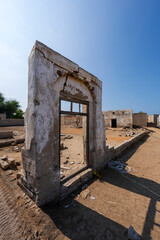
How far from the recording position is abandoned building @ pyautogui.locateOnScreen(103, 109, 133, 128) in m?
16.4

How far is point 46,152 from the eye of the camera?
230 cm

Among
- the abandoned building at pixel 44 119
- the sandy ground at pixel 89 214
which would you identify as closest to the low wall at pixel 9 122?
the sandy ground at pixel 89 214

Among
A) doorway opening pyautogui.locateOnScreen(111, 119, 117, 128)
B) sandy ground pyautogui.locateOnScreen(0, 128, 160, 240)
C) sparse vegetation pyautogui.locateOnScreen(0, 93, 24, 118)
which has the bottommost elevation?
sandy ground pyautogui.locateOnScreen(0, 128, 160, 240)

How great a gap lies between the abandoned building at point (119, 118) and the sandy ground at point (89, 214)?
14.4m

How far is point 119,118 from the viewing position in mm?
17359

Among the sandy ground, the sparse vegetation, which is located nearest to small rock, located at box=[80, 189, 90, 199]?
the sandy ground

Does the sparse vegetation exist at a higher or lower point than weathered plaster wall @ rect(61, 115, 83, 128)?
higher

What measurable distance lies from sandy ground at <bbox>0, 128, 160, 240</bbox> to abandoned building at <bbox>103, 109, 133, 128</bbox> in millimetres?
14402

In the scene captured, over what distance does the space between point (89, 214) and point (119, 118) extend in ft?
55.1

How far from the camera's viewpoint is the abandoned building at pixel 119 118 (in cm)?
1641

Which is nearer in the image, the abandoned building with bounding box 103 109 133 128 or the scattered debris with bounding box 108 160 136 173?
the scattered debris with bounding box 108 160 136 173

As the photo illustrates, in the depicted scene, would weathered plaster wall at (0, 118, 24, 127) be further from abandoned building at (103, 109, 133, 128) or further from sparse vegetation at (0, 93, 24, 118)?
abandoned building at (103, 109, 133, 128)

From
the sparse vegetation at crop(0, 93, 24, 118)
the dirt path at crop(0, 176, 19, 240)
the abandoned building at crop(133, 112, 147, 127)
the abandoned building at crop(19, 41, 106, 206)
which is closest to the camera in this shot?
the dirt path at crop(0, 176, 19, 240)

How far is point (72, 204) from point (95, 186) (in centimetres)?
97
